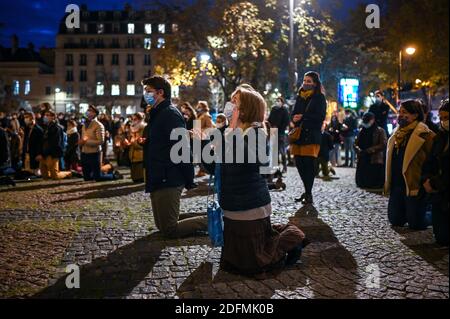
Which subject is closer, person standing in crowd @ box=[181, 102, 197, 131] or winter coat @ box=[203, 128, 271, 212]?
winter coat @ box=[203, 128, 271, 212]

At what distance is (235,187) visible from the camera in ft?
17.2

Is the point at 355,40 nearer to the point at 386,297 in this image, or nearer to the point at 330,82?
the point at 330,82

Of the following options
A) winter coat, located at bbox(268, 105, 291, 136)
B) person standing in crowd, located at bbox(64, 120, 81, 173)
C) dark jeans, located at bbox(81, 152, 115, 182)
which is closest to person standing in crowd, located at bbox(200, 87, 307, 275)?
dark jeans, located at bbox(81, 152, 115, 182)

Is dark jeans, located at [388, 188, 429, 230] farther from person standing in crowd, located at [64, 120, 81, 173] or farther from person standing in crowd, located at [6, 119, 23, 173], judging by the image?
person standing in crowd, located at [6, 119, 23, 173]

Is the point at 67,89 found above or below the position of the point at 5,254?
above

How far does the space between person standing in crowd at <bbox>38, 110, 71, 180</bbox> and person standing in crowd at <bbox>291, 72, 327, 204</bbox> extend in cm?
826

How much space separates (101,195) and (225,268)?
660 cm

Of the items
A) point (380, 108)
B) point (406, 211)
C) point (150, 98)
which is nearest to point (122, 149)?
point (380, 108)

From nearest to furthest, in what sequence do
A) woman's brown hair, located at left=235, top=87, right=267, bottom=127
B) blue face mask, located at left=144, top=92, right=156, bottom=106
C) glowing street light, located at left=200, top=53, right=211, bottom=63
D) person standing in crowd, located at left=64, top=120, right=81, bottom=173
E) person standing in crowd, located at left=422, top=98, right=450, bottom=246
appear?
woman's brown hair, located at left=235, top=87, right=267, bottom=127, person standing in crowd, located at left=422, top=98, right=450, bottom=246, blue face mask, located at left=144, top=92, right=156, bottom=106, person standing in crowd, located at left=64, top=120, right=81, bottom=173, glowing street light, located at left=200, top=53, right=211, bottom=63

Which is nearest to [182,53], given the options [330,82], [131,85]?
[330,82]

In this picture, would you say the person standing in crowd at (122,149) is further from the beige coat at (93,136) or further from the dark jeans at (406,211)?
the dark jeans at (406,211)

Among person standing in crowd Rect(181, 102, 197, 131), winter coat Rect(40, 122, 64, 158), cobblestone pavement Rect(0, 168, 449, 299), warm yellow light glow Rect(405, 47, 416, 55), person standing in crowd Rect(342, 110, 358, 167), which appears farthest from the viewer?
warm yellow light glow Rect(405, 47, 416, 55)

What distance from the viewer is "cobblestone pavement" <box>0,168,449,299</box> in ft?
15.8

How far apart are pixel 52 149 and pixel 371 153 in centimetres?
881
